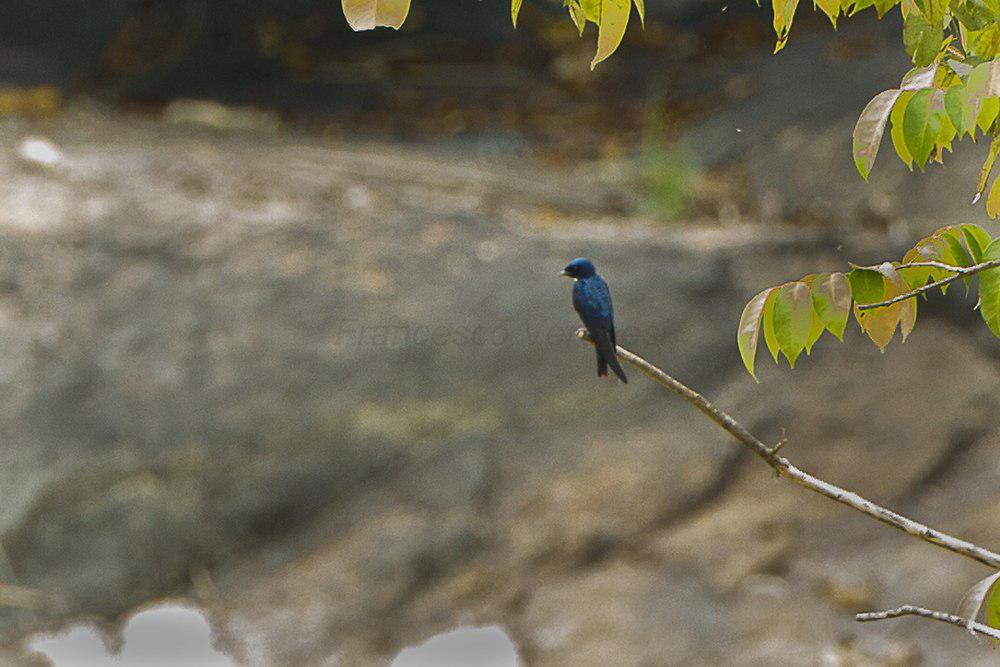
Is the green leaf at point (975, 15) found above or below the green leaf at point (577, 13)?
below

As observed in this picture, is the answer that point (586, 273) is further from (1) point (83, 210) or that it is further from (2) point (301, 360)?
(1) point (83, 210)

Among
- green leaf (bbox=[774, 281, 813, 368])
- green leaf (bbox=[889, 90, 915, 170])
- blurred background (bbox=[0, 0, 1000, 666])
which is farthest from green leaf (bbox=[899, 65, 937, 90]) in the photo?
blurred background (bbox=[0, 0, 1000, 666])

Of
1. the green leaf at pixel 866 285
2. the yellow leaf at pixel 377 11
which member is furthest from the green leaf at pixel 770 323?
the yellow leaf at pixel 377 11

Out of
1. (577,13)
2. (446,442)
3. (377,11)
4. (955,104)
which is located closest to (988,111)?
(955,104)

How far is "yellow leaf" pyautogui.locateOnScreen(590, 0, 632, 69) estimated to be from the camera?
4.70 feet

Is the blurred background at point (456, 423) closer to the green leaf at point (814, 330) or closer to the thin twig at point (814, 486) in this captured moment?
the thin twig at point (814, 486)

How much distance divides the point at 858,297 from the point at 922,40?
34 cm

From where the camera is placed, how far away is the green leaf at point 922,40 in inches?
55.9

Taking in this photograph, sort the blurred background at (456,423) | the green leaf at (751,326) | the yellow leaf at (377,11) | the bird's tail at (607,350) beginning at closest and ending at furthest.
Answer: the yellow leaf at (377,11) → the green leaf at (751,326) → the bird's tail at (607,350) → the blurred background at (456,423)

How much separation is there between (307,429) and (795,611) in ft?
7.01

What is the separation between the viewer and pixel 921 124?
1405 mm

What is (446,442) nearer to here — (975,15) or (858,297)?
(858,297)

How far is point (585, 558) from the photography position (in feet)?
14.6

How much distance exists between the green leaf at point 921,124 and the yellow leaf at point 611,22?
39cm
